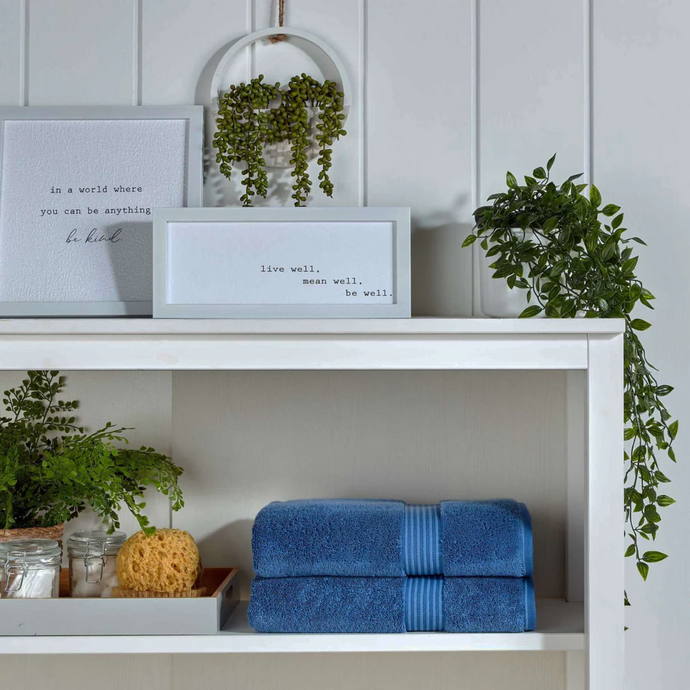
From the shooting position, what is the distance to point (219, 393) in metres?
0.99

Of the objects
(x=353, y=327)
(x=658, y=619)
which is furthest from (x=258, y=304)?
(x=658, y=619)

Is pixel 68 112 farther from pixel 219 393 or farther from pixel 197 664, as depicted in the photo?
pixel 197 664

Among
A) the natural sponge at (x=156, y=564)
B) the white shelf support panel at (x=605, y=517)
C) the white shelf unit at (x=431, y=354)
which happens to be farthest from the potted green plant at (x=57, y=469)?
the white shelf support panel at (x=605, y=517)

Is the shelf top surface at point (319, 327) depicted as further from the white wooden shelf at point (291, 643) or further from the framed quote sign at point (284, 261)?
the white wooden shelf at point (291, 643)

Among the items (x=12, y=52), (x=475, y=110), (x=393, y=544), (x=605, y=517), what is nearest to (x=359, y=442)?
(x=393, y=544)

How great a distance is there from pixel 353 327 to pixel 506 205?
244mm

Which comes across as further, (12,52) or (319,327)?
(12,52)

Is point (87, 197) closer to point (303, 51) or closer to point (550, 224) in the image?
point (303, 51)

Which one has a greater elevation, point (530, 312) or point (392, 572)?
point (530, 312)

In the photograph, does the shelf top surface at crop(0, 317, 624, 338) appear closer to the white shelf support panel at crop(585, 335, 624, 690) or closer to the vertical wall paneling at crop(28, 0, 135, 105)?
the white shelf support panel at crop(585, 335, 624, 690)

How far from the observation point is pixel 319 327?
749 millimetres

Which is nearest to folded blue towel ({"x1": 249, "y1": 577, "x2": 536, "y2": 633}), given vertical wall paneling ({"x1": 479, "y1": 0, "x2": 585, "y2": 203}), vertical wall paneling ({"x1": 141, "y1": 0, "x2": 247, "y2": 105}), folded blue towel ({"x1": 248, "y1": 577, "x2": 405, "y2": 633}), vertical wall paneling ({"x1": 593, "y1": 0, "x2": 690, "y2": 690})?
folded blue towel ({"x1": 248, "y1": 577, "x2": 405, "y2": 633})

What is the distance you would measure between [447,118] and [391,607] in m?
0.60

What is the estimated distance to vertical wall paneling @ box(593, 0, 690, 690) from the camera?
0.97m
